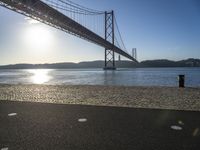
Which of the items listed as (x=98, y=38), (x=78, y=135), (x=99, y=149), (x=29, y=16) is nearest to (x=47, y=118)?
(x=78, y=135)

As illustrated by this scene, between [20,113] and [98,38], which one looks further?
[98,38]

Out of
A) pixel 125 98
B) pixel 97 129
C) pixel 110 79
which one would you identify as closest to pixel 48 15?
pixel 110 79

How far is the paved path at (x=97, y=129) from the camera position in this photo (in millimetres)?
2711

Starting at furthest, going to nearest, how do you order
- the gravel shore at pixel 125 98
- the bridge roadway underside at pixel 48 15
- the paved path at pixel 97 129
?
the bridge roadway underside at pixel 48 15, the gravel shore at pixel 125 98, the paved path at pixel 97 129

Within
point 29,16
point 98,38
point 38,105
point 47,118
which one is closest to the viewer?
point 47,118

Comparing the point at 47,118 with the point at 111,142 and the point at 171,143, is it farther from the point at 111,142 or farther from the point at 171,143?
the point at 171,143

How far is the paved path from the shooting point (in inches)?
107

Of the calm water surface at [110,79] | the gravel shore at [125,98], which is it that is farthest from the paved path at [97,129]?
the calm water surface at [110,79]

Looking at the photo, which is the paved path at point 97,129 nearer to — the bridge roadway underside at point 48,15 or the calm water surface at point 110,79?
the calm water surface at point 110,79

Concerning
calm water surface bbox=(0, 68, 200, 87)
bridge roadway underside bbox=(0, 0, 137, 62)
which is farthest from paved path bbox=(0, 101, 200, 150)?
bridge roadway underside bbox=(0, 0, 137, 62)

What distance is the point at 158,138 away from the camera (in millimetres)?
2904

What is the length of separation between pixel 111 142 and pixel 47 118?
5.18 ft

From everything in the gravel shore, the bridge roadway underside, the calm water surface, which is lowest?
the calm water surface

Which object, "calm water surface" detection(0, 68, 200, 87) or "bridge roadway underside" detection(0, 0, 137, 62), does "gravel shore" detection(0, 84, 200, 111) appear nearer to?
"calm water surface" detection(0, 68, 200, 87)
